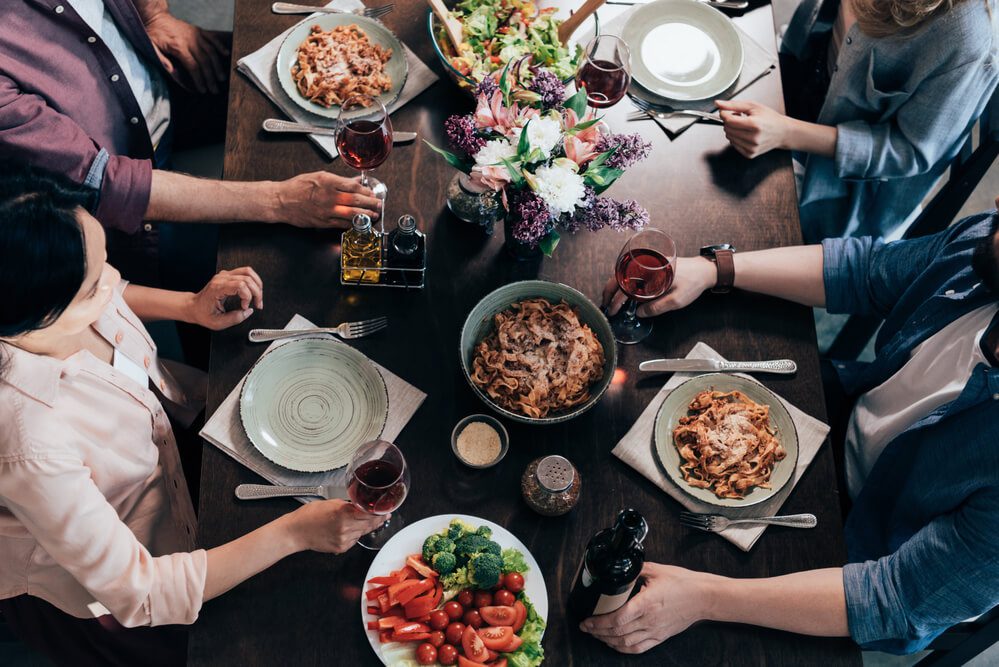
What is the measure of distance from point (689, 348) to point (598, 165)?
46 cm

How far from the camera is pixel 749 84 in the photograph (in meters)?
1.91

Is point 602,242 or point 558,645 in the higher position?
point 602,242

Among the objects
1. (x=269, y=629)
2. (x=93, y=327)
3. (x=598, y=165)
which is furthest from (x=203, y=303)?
(x=598, y=165)

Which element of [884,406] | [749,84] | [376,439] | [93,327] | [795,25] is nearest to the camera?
[376,439]

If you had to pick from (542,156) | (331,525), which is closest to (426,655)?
(331,525)

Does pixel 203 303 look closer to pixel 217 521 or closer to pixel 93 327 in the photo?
pixel 93 327

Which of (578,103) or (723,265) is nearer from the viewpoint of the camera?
(578,103)

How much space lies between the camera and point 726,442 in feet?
4.82

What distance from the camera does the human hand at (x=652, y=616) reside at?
4.33 ft

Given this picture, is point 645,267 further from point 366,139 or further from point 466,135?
point 366,139

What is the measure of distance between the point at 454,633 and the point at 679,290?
0.79 meters

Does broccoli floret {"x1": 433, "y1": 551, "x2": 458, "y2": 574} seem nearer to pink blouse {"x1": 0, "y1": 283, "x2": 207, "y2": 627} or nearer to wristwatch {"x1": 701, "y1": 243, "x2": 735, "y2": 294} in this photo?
pink blouse {"x1": 0, "y1": 283, "x2": 207, "y2": 627}

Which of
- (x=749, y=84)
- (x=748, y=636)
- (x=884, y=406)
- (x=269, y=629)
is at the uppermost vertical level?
(x=749, y=84)

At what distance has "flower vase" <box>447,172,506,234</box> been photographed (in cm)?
158
